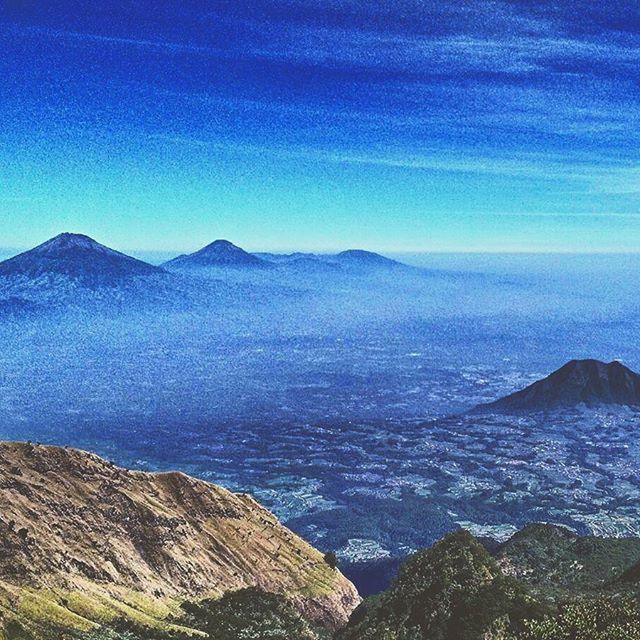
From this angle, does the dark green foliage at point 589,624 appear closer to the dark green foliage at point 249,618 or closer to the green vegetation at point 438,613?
the green vegetation at point 438,613

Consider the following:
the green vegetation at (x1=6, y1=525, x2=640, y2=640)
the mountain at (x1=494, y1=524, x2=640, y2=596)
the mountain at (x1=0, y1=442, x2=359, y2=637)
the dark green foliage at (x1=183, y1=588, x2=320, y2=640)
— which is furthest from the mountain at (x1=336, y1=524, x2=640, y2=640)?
the mountain at (x1=0, y1=442, x2=359, y2=637)

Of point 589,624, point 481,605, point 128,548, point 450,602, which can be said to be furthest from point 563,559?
point 128,548

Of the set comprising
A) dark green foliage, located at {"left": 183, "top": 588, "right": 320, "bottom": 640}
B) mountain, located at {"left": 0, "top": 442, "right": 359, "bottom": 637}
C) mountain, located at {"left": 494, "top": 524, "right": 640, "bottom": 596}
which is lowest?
mountain, located at {"left": 494, "top": 524, "right": 640, "bottom": 596}

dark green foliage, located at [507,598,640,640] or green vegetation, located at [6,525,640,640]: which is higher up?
dark green foliage, located at [507,598,640,640]

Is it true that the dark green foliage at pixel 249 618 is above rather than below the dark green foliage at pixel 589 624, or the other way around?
below

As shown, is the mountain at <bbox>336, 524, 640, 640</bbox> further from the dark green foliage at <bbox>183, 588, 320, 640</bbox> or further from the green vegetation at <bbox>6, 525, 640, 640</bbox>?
the dark green foliage at <bbox>183, 588, 320, 640</bbox>

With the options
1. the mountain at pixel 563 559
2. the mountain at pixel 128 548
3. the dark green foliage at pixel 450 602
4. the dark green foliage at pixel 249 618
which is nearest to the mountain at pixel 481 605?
the dark green foliage at pixel 450 602

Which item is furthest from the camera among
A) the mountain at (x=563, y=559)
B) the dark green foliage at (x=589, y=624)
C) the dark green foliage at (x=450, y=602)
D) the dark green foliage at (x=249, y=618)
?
the mountain at (x=563, y=559)

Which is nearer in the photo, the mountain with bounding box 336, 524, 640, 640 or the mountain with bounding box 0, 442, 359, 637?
the mountain with bounding box 336, 524, 640, 640
